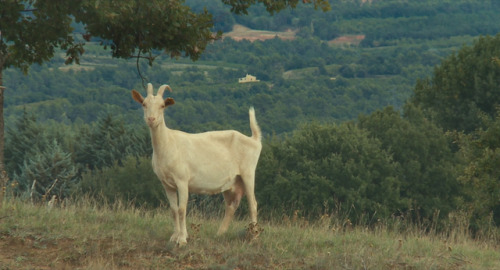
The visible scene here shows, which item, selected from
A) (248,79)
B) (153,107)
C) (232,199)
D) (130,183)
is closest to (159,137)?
(153,107)

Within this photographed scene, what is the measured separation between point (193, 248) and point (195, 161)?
1317 mm

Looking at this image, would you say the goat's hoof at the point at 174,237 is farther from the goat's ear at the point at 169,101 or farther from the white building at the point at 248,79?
the white building at the point at 248,79

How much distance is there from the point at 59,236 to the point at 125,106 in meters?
153

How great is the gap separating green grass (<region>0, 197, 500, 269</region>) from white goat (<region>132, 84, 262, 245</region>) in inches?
17.6

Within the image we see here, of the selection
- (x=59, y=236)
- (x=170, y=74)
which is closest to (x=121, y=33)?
(x=59, y=236)

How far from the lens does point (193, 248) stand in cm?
959

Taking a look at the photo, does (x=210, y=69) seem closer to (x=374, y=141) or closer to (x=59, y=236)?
(x=374, y=141)

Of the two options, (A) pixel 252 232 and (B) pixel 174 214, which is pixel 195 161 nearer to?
(B) pixel 174 214

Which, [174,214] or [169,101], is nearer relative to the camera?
[169,101]

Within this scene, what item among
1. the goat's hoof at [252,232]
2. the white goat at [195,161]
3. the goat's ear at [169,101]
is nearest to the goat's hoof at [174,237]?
the white goat at [195,161]

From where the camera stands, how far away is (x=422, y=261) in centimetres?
952

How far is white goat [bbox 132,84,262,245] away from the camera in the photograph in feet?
32.2

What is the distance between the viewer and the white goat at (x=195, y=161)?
32.2 ft

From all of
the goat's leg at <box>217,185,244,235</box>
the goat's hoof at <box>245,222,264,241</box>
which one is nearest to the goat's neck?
the goat's leg at <box>217,185,244,235</box>
